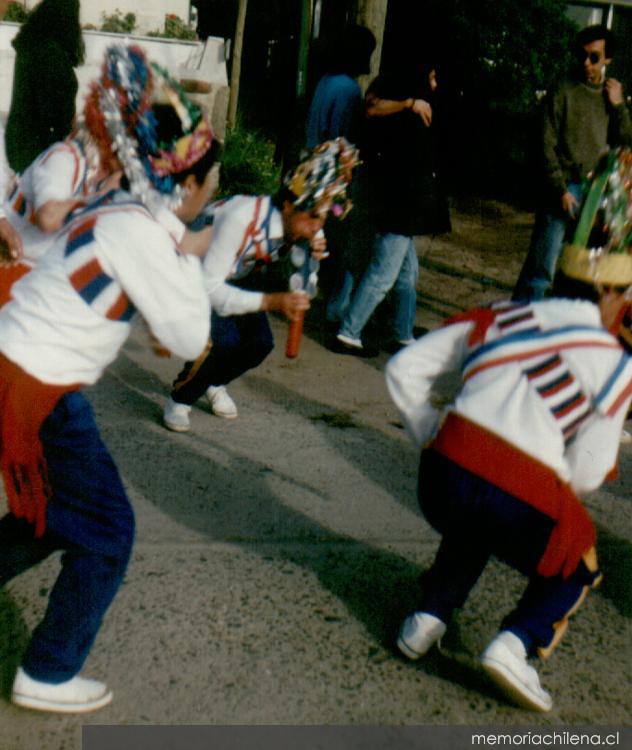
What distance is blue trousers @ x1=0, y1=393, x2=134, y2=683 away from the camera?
282 cm

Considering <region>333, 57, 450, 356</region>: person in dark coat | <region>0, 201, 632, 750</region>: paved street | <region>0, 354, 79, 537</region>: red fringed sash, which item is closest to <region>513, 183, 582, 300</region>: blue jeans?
<region>333, 57, 450, 356</region>: person in dark coat

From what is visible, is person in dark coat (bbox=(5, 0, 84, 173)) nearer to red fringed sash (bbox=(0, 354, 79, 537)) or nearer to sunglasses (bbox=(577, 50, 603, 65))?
sunglasses (bbox=(577, 50, 603, 65))

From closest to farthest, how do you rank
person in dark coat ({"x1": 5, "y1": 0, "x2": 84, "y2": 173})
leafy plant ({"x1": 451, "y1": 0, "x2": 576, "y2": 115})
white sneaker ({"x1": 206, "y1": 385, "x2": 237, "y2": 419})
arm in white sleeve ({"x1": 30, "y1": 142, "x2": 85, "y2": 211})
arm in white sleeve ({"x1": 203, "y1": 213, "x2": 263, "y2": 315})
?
arm in white sleeve ({"x1": 30, "y1": 142, "x2": 85, "y2": 211}) → arm in white sleeve ({"x1": 203, "y1": 213, "x2": 263, "y2": 315}) → white sneaker ({"x1": 206, "y1": 385, "x2": 237, "y2": 419}) → person in dark coat ({"x1": 5, "y1": 0, "x2": 84, "y2": 173}) → leafy plant ({"x1": 451, "y1": 0, "x2": 576, "y2": 115})

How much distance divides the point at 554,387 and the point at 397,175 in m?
3.62

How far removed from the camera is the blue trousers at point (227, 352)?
4.80m

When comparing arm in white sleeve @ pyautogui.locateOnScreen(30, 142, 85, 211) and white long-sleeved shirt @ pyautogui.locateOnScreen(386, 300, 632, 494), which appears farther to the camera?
arm in white sleeve @ pyautogui.locateOnScreen(30, 142, 85, 211)

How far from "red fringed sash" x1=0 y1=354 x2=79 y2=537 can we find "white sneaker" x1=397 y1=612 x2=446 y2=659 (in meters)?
1.14

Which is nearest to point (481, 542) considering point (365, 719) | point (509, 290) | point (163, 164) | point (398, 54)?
point (365, 719)

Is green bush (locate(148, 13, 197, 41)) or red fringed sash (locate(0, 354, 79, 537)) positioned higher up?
red fringed sash (locate(0, 354, 79, 537))

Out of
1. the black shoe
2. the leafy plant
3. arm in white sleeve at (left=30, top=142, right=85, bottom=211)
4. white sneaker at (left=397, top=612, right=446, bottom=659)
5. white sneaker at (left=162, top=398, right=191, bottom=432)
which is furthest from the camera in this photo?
the leafy plant

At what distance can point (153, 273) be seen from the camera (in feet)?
8.88

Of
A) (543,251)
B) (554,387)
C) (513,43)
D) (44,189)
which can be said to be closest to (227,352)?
(44,189)

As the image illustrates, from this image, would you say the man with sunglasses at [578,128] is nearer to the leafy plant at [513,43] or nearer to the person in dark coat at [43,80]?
the person in dark coat at [43,80]

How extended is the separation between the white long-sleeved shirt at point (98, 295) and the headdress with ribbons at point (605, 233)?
1.08 meters
